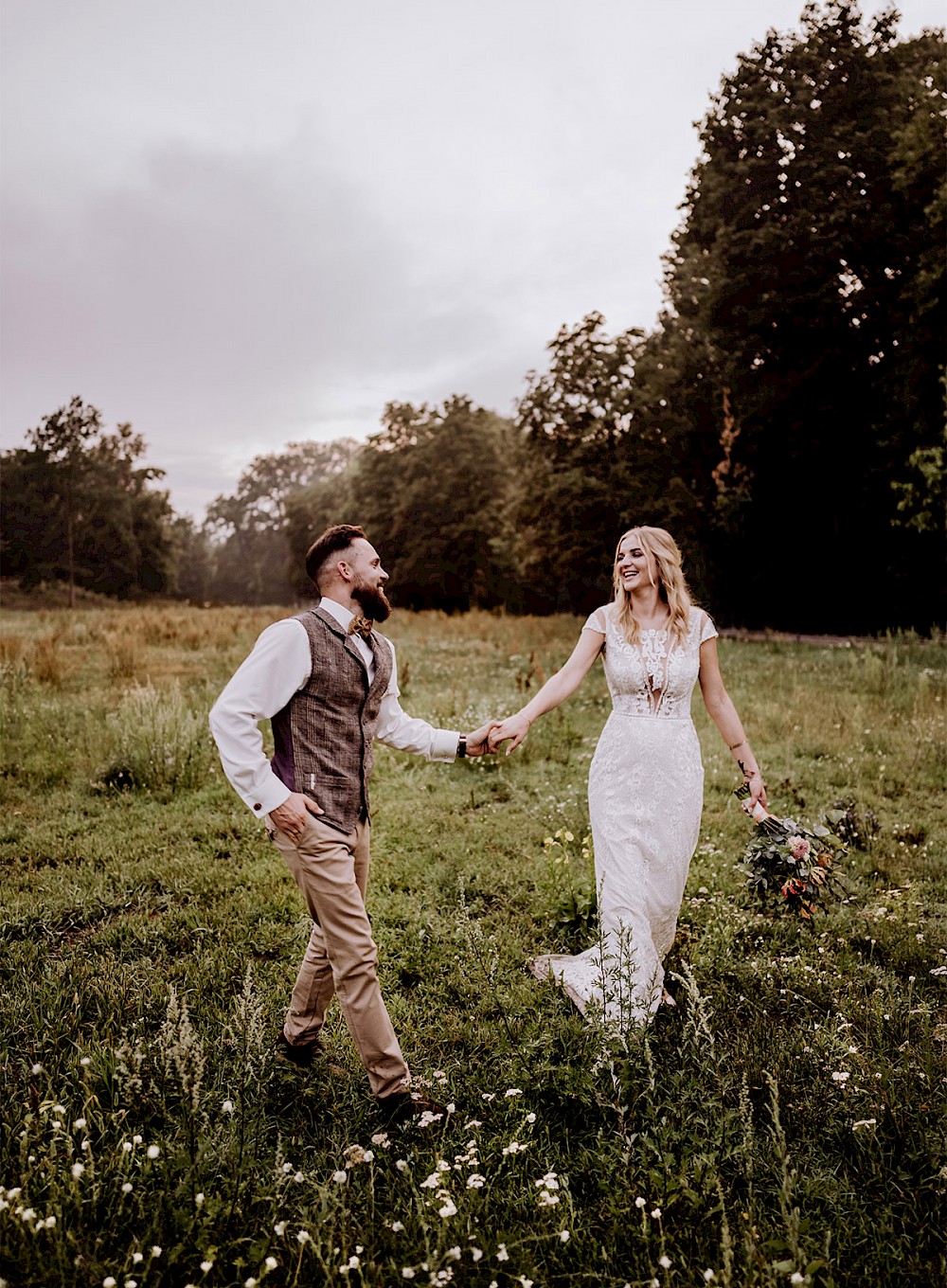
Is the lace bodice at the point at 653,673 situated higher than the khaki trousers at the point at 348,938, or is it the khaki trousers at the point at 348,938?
the lace bodice at the point at 653,673

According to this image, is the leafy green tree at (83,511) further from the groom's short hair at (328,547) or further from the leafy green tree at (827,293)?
the groom's short hair at (328,547)

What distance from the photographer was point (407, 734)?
13.8 ft

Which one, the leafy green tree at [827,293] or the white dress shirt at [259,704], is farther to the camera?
the leafy green tree at [827,293]

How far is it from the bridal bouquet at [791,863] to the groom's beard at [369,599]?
2.45 metres

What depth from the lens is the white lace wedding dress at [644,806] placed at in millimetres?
4125

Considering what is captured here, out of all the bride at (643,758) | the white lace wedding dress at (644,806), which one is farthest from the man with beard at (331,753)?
the white lace wedding dress at (644,806)

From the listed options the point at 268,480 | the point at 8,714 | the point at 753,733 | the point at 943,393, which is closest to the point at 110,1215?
the point at 8,714

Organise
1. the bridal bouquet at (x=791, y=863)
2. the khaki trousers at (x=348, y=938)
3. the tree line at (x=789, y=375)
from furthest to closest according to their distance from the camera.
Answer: the tree line at (x=789, y=375) → the bridal bouquet at (x=791, y=863) → the khaki trousers at (x=348, y=938)

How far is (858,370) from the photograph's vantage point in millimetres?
24141

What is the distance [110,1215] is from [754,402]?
80.2 feet

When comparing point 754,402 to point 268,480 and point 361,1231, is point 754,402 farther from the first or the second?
point 268,480

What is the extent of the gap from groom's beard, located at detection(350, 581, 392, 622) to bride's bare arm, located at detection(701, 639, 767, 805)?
1.92m

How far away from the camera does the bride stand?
415cm

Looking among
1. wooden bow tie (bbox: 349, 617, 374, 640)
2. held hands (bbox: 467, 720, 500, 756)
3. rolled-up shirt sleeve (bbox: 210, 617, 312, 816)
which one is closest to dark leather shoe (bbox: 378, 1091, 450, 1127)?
rolled-up shirt sleeve (bbox: 210, 617, 312, 816)
